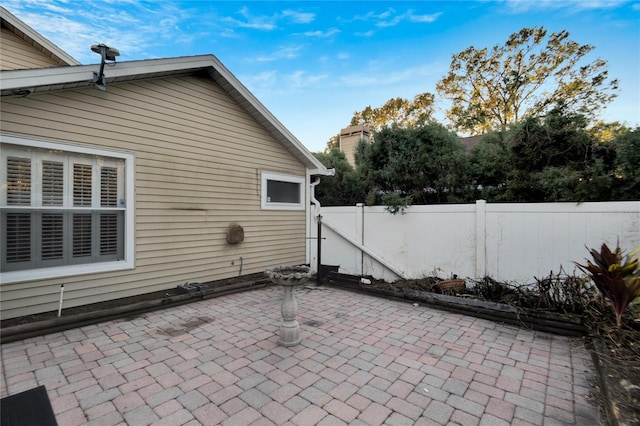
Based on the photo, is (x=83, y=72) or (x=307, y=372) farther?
(x=83, y=72)

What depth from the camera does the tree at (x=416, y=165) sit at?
5.95 meters

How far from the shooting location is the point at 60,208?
13.5ft

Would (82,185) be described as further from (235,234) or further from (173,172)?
(235,234)

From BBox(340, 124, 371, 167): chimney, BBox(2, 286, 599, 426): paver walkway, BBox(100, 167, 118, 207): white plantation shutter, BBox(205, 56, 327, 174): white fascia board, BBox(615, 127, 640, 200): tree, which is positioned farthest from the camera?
BBox(340, 124, 371, 167): chimney

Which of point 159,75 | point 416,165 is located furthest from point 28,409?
point 416,165

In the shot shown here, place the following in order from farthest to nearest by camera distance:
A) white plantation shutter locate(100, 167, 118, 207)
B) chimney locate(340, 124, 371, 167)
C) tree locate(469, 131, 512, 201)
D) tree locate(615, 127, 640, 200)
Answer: chimney locate(340, 124, 371, 167)
tree locate(469, 131, 512, 201)
white plantation shutter locate(100, 167, 118, 207)
tree locate(615, 127, 640, 200)

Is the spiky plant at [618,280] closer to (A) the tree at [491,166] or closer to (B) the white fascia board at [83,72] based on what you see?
(A) the tree at [491,166]

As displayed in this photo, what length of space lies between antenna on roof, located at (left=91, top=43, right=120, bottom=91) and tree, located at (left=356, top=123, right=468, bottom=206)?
4985 mm

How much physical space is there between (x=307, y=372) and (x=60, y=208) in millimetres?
4196

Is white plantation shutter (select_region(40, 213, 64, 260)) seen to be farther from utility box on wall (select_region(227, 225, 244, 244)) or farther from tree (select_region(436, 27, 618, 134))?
tree (select_region(436, 27, 618, 134))

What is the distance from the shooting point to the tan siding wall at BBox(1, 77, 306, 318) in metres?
4.02

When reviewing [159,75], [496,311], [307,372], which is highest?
[159,75]

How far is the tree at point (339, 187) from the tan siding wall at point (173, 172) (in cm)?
197

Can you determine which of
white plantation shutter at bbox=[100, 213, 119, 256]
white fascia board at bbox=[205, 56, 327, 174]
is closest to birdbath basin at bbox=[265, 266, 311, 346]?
white plantation shutter at bbox=[100, 213, 119, 256]
